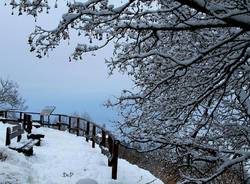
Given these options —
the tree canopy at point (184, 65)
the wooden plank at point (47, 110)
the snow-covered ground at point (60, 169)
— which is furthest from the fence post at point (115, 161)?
the wooden plank at point (47, 110)

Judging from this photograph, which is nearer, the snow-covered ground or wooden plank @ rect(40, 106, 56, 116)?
Result: the snow-covered ground

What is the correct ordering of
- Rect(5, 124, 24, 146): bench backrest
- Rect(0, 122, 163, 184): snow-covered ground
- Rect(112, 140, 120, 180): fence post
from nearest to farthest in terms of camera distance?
1. Rect(0, 122, 163, 184): snow-covered ground
2. Rect(112, 140, 120, 180): fence post
3. Rect(5, 124, 24, 146): bench backrest

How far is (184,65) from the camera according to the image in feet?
19.9

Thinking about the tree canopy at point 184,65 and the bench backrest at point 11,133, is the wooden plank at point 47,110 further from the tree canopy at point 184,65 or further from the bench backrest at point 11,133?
the tree canopy at point 184,65

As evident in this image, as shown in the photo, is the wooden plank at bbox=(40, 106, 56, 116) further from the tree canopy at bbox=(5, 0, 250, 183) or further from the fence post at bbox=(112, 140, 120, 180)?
the tree canopy at bbox=(5, 0, 250, 183)

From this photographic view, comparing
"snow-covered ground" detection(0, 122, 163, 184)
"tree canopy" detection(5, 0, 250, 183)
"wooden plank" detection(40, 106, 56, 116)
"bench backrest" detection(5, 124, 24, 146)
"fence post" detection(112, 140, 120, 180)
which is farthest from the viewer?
"wooden plank" detection(40, 106, 56, 116)

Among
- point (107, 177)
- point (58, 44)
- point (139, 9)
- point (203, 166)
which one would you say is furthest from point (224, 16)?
point (107, 177)

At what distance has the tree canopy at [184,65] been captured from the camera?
566 cm

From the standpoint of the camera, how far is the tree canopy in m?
5.66

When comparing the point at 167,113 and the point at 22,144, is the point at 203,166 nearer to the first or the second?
the point at 167,113

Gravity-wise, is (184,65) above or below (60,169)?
above

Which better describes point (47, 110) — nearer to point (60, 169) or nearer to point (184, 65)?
point (60, 169)

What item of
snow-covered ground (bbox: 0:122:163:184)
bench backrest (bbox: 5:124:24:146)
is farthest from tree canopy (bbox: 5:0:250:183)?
bench backrest (bbox: 5:124:24:146)

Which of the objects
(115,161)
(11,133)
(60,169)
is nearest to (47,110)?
(11,133)
